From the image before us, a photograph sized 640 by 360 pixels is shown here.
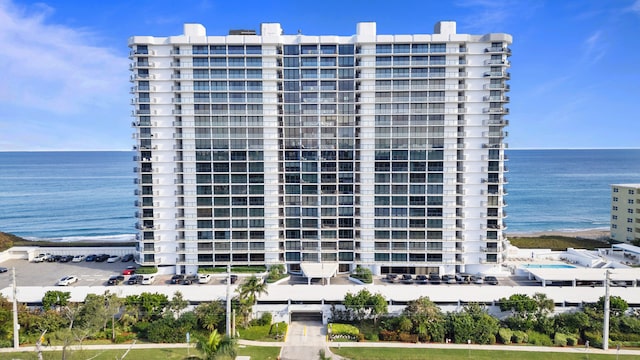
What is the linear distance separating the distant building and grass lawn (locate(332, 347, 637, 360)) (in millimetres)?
44989

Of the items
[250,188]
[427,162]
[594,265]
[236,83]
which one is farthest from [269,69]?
[594,265]

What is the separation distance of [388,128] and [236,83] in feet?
74.6

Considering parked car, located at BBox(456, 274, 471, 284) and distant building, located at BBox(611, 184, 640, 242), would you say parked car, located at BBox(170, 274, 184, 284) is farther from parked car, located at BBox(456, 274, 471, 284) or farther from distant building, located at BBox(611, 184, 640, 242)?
distant building, located at BBox(611, 184, 640, 242)

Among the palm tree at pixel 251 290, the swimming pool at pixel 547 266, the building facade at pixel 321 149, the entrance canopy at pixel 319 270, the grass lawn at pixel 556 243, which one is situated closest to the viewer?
the palm tree at pixel 251 290

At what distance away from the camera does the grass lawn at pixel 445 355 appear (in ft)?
120

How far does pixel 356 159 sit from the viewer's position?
56.3m

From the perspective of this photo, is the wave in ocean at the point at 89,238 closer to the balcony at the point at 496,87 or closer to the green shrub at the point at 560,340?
the balcony at the point at 496,87

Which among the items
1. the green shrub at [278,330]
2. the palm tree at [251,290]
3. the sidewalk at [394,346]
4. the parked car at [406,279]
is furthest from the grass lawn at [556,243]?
the palm tree at [251,290]

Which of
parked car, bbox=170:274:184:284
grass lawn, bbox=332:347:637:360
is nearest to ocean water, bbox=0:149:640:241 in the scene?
parked car, bbox=170:274:184:284

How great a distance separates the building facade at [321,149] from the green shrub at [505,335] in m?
16.1

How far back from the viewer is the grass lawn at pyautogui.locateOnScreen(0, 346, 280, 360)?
35.9 meters

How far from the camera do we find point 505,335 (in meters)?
40.0

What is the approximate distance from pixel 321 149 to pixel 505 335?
32.2 meters

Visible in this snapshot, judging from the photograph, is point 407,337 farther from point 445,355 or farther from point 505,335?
point 505,335
